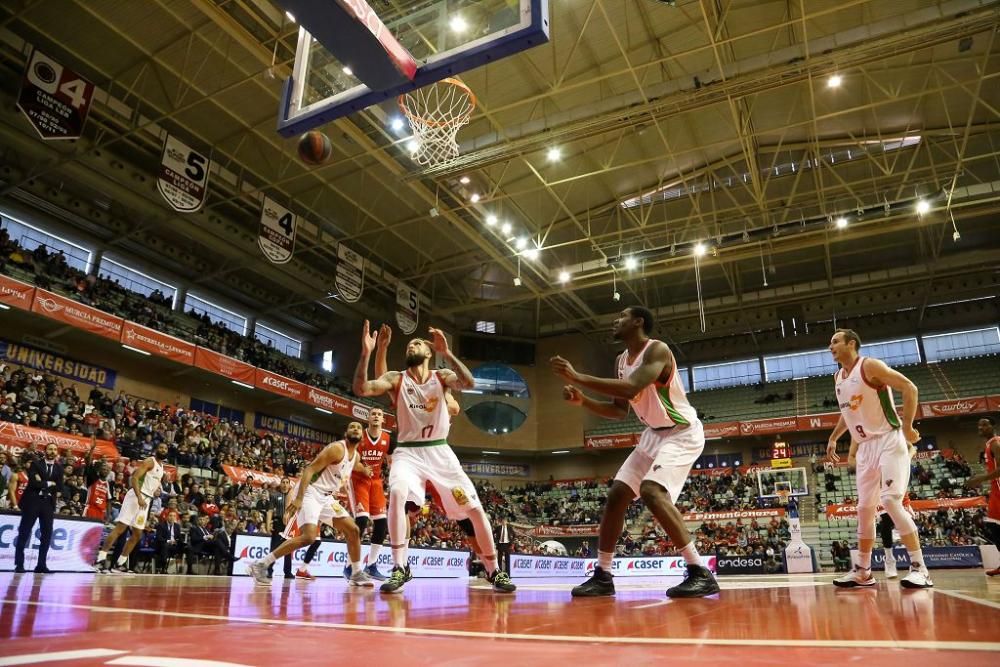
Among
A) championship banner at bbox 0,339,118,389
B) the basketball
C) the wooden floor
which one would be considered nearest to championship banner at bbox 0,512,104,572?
the basketball

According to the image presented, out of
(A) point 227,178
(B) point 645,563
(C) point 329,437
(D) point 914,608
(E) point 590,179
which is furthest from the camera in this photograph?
(C) point 329,437

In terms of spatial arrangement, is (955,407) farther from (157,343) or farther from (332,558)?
(157,343)

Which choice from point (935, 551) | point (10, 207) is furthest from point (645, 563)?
point (10, 207)

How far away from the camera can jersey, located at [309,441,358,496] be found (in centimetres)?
766

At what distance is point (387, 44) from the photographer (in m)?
5.70

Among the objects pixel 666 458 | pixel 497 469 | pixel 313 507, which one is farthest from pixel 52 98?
pixel 497 469

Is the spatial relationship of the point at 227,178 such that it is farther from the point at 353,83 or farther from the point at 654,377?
the point at 654,377

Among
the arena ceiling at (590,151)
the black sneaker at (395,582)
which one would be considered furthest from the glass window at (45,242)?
the black sneaker at (395,582)

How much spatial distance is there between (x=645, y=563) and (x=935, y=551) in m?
7.96

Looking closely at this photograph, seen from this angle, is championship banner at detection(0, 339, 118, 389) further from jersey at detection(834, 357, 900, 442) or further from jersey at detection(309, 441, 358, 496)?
jersey at detection(834, 357, 900, 442)

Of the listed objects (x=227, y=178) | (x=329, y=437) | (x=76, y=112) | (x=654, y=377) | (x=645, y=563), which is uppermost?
(x=227, y=178)

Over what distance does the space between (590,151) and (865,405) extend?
16.4 meters

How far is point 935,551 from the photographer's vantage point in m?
17.8

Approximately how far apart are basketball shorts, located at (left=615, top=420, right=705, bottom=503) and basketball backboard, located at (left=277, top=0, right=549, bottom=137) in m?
3.46
